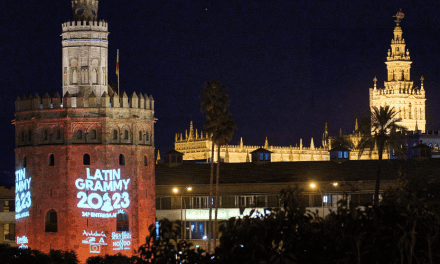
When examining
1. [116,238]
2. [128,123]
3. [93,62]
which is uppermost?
[93,62]

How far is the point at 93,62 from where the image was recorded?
99125mm

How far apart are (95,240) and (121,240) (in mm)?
2487

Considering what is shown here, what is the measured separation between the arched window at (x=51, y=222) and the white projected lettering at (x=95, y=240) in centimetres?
314

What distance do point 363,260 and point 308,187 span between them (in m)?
60.8

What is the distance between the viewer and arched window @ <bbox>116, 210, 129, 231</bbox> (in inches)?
3782

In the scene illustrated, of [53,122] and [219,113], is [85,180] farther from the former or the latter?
[219,113]

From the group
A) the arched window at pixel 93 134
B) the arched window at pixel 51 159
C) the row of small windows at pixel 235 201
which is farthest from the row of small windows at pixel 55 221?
the row of small windows at pixel 235 201

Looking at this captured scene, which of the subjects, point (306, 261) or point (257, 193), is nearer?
point (306, 261)

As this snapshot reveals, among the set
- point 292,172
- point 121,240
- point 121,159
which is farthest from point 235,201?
point 121,240

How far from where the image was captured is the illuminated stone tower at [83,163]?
9475 centimetres

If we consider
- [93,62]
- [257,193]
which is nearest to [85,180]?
[93,62]

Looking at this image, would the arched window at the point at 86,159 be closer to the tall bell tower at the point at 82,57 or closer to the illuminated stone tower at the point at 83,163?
the illuminated stone tower at the point at 83,163

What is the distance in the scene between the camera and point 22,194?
98.4 m

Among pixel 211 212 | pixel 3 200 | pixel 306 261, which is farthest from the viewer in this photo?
pixel 3 200
